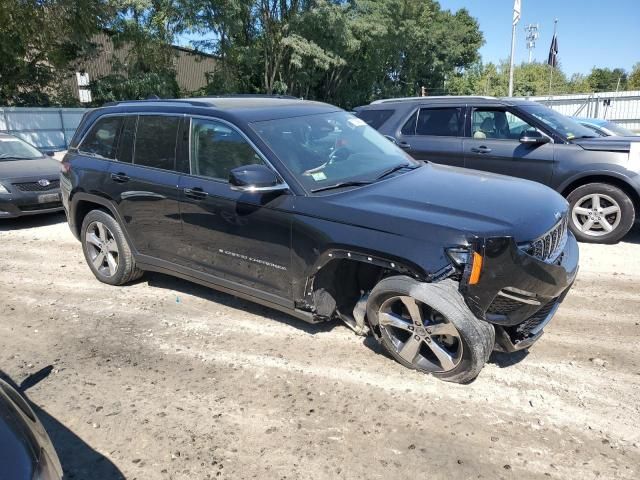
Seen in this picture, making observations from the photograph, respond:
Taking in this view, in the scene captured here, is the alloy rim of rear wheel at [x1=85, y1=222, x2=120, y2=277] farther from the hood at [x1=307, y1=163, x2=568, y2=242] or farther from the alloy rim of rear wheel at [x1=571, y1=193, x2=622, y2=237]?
the alloy rim of rear wheel at [x1=571, y1=193, x2=622, y2=237]

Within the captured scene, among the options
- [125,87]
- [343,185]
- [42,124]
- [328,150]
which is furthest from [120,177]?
[125,87]

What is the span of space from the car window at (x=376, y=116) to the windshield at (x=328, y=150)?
3273mm

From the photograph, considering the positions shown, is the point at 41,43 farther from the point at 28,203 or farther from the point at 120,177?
the point at 120,177

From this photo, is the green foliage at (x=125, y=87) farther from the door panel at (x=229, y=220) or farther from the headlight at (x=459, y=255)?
the headlight at (x=459, y=255)

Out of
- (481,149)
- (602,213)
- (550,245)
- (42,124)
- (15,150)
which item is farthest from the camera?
(42,124)

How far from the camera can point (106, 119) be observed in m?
5.12

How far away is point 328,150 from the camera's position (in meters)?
4.06

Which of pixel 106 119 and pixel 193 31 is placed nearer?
pixel 106 119

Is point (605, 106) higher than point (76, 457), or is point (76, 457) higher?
point (605, 106)

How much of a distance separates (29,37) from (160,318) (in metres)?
17.9

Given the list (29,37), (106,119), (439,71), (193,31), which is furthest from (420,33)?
(106,119)

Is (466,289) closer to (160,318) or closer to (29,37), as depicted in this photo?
(160,318)

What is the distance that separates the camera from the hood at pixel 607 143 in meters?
6.12

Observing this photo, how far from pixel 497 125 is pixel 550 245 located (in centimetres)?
401
